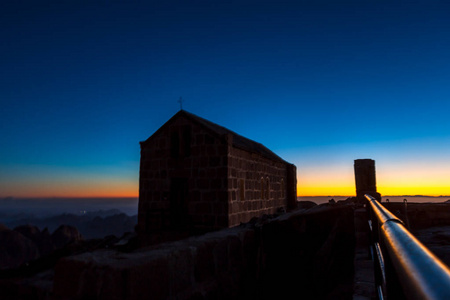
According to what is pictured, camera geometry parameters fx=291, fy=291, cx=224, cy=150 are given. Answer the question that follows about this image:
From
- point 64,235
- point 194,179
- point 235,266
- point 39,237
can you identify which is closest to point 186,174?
point 194,179

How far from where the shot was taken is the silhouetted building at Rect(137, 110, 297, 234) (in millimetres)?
13508

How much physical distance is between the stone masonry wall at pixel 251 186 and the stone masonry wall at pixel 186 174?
0.55m

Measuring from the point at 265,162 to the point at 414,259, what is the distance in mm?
18032

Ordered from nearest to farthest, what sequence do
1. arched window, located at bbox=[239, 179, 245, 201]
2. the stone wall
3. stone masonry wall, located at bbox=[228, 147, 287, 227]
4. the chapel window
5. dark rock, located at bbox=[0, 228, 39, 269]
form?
the stone wall
stone masonry wall, located at bbox=[228, 147, 287, 227]
arched window, located at bbox=[239, 179, 245, 201]
the chapel window
dark rock, located at bbox=[0, 228, 39, 269]

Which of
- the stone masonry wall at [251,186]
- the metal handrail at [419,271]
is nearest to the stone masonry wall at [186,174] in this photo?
the stone masonry wall at [251,186]

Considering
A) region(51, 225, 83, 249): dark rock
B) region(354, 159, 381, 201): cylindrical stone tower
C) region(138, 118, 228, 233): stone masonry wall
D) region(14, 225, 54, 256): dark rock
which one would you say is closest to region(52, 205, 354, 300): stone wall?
region(138, 118, 228, 233): stone masonry wall

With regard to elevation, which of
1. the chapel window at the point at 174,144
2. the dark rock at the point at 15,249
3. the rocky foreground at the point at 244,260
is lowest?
the dark rock at the point at 15,249

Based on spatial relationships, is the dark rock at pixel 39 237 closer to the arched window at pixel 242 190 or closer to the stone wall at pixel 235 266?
the arched window at pixel 242 190

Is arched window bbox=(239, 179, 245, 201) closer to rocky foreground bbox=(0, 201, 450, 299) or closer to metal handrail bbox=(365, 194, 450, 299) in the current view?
rocky foreground bbox=(0, 201, 450, 299)

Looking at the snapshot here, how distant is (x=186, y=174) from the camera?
14.5m

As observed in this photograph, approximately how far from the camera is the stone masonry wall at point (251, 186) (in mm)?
13852

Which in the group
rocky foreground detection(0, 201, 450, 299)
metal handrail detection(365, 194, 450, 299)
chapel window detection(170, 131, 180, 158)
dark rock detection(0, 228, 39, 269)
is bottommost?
dark rock detection(0, 228, 39, 269)

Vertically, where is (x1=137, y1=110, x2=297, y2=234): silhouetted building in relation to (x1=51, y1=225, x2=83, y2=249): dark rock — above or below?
above

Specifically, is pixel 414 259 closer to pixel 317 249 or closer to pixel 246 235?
pixel 246 235
